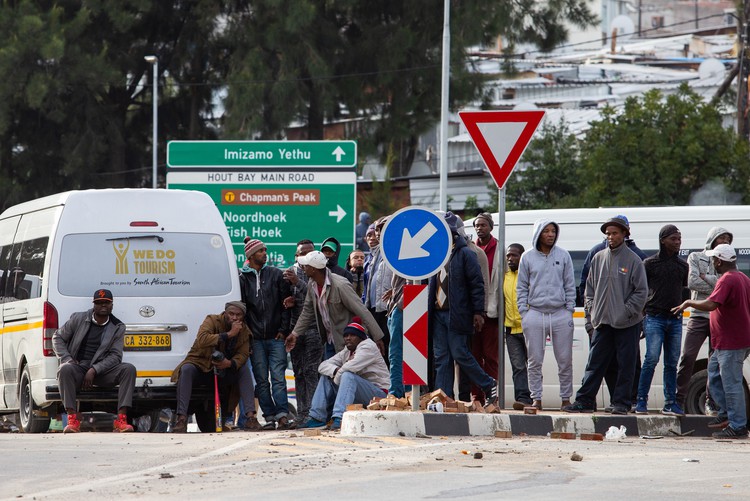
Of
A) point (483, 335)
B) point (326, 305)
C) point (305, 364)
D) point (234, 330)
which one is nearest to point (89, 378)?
point (234, 330)

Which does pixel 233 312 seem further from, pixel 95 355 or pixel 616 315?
pixel 616 315

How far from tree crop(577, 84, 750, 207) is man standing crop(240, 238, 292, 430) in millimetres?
20385

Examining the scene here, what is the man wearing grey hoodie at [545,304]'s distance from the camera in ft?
43.5

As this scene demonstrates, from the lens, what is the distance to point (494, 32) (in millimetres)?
36156

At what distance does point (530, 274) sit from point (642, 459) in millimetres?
3653

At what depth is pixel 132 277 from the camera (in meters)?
13.5

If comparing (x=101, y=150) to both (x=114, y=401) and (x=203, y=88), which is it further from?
(x=114, y=401)

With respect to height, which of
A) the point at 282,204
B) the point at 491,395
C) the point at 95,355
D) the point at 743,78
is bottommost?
the point at 491,395

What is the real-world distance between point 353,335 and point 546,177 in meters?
26.8

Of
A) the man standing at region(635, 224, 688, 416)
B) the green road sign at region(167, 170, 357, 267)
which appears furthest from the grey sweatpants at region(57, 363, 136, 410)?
the green road sign at region(167, 170, 357, 267)

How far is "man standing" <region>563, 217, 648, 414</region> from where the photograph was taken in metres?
12.8

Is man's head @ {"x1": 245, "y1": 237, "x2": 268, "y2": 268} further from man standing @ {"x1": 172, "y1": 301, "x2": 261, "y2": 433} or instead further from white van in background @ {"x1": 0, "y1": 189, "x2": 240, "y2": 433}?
man standing @ {"x1": 172, "y1": 301, "x2": 261, "y2": 433}

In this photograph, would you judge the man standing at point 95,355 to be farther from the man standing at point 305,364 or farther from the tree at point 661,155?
the tree at point 661,155

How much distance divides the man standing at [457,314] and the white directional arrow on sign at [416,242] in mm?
1185
